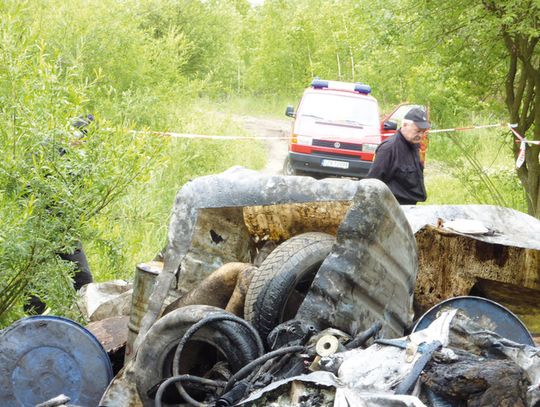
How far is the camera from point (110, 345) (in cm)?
586

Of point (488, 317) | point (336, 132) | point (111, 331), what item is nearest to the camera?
point (488, 317)

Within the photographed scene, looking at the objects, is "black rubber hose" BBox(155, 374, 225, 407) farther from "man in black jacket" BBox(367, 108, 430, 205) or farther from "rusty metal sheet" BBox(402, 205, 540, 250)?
"man in black jacket" BBox(367, 108, 430, 205)

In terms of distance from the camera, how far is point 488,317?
5.09 m

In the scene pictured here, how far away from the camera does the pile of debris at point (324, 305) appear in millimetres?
3932

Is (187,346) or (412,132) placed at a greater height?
(412,132)

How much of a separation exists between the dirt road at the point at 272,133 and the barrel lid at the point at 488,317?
17.3 m

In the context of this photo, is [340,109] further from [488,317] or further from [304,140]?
[488,317]

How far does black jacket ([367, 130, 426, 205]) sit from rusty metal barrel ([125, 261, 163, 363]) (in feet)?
9.26

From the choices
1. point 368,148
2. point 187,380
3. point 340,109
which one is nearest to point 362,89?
point 340,109

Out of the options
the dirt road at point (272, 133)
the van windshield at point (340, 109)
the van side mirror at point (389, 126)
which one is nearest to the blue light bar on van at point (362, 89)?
the van windshield at point (340, 109)

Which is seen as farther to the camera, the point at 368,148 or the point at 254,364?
the point at 368,148

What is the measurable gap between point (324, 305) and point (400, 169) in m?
3.41

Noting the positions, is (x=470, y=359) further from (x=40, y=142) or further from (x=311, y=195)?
(x=40, y=142)

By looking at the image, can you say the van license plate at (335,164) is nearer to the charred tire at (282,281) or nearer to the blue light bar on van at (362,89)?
the blue light bar on van at (362,89)
